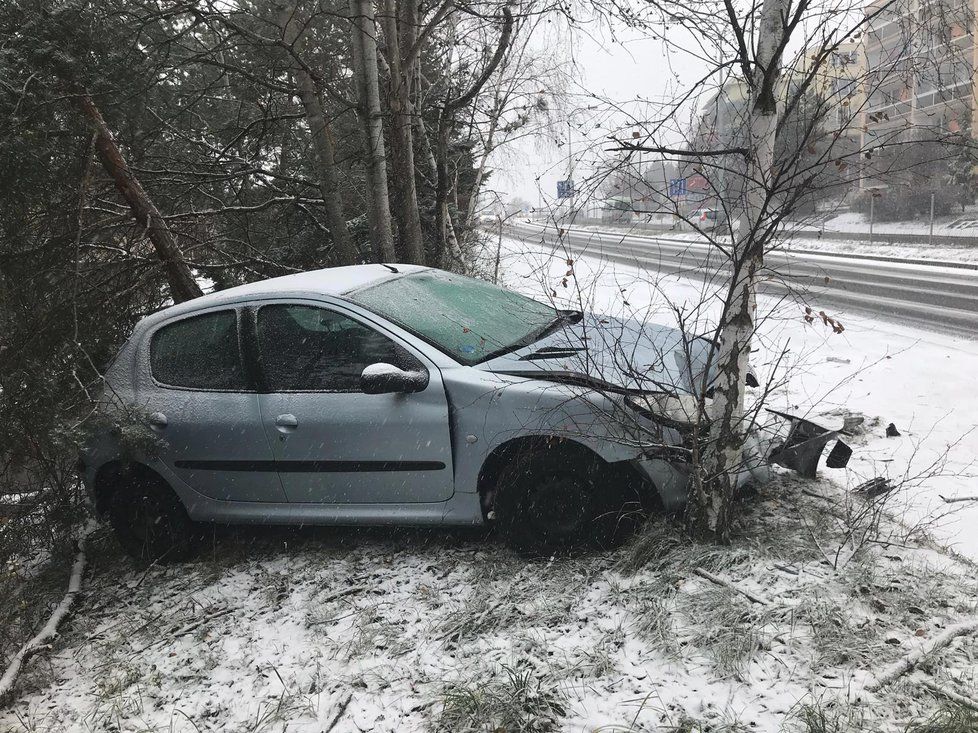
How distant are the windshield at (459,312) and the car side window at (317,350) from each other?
0.17 meters

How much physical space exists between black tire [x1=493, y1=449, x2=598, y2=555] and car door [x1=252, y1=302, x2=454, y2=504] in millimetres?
344

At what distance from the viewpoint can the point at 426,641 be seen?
10.7 ft

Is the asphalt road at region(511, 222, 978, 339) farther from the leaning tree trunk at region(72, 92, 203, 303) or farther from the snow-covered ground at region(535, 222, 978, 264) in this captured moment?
the leaning tree trunk at region(72, 92, 203, 303)

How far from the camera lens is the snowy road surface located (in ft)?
13.4

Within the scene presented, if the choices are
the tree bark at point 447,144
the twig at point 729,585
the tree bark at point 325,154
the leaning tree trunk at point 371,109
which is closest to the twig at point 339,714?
the twig at point 729,585

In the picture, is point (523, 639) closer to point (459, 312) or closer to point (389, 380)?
point (389, 380)

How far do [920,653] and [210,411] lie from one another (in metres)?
3.74

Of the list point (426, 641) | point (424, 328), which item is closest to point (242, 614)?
point (426, 641)

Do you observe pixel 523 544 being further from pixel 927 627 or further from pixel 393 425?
pixel 927 627

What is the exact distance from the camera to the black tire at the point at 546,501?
3.55 m

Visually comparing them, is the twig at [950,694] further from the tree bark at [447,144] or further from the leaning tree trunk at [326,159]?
the tree bark at [447,144]

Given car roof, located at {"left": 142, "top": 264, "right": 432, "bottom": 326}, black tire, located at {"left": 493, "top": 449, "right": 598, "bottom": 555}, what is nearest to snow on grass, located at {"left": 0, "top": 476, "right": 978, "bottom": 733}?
black tire, located at {"left": 493, "top": 449, "right": 598, "bottom": 555}

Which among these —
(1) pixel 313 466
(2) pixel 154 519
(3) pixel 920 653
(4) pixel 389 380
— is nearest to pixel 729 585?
(3) pixel 920 653

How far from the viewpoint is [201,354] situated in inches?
170
